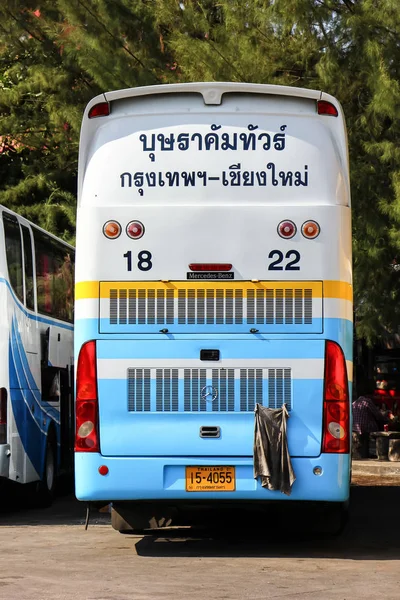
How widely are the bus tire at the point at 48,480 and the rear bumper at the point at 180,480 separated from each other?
5.89 m

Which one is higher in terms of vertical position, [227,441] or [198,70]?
[198,70]

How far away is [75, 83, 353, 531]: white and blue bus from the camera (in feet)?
33.5

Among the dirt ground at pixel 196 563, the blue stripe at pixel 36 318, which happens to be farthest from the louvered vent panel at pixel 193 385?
the blue stripe at pixel 36 318

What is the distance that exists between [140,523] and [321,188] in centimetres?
346

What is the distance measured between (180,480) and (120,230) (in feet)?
7.15

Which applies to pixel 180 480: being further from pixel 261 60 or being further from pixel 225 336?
pixel 261 60

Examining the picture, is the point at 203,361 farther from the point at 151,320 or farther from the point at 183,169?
the point at 183,169

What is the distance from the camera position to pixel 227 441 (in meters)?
10.2

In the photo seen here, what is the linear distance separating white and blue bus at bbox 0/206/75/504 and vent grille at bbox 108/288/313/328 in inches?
150

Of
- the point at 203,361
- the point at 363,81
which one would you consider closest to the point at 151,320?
the point at 203,361

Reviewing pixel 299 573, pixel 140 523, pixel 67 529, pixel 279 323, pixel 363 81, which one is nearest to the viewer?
pixel 299 573

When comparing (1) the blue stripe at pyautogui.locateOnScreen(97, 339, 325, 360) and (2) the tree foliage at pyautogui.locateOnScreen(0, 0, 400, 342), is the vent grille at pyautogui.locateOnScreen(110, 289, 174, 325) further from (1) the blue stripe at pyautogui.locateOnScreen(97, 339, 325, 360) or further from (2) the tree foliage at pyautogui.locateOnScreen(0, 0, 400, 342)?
(2) the tree foliage at pyautogui.locateOnScreen(0, 0, 400, 342)

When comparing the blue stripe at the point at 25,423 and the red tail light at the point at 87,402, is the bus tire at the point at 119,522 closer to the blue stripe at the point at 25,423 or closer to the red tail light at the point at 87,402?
the red tail light at the point at 87,402

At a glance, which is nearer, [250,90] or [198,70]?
[250,90]
